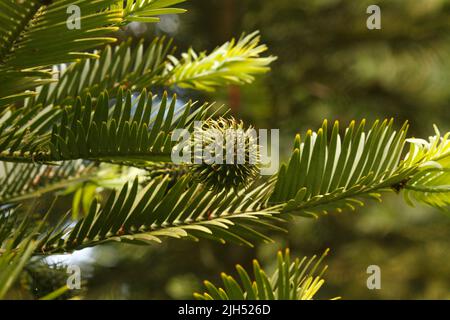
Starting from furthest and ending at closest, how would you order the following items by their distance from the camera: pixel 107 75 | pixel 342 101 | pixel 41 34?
1. pixel 342 101
2. pixel 107 75
3. pixel 41 34

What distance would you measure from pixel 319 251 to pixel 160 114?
106 inches

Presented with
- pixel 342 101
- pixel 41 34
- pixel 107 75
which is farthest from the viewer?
pixel 342 101

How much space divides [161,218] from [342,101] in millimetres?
2780

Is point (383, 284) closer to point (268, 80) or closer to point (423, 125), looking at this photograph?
point (423, 125)

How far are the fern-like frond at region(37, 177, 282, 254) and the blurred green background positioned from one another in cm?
220

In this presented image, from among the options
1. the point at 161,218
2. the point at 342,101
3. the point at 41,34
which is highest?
the point at 342,101

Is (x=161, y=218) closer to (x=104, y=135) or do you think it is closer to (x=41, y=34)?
(x=104, y=135)

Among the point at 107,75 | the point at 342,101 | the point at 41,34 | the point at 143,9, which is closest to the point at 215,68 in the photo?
the point at 107,75

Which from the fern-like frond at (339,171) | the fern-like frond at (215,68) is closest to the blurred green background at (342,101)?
the fern-like frond at (215,68)

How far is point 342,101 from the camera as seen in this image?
3260mm

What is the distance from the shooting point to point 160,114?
1.98 feet

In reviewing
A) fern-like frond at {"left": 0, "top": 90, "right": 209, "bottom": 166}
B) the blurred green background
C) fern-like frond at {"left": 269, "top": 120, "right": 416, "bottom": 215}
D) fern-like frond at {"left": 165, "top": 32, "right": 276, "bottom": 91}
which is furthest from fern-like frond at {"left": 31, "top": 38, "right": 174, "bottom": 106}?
the blurred green background

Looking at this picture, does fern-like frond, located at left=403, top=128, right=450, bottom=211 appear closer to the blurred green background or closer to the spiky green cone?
the spiky green cone

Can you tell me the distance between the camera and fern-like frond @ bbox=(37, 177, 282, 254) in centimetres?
57
